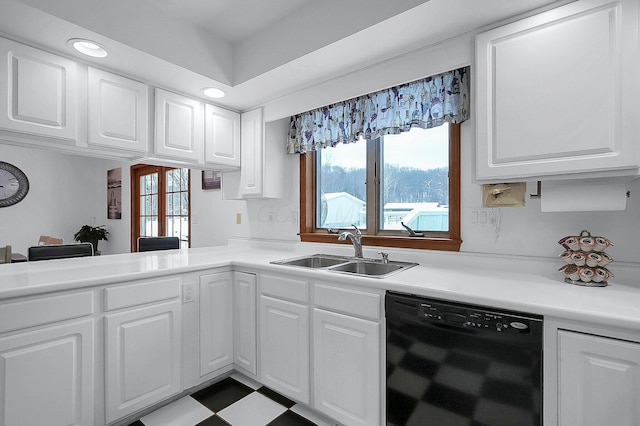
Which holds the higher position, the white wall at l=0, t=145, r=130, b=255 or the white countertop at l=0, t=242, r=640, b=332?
the white wall at l=0, t=145, r=130, b=255

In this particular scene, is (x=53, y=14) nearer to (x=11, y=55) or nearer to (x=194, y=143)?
(x=11, y=55)

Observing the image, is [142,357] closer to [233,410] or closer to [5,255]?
[233,410]

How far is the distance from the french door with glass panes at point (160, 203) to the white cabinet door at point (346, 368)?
2.72 metres

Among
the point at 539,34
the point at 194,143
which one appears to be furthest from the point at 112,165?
the point at 539,34

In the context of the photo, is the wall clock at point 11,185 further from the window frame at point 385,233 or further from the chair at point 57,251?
the window frame at point 385,233

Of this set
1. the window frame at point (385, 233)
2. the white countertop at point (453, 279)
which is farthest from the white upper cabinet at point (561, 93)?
the white countertop at point (453, 279)

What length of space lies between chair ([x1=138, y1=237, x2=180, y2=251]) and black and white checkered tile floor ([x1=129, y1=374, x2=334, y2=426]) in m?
1.46

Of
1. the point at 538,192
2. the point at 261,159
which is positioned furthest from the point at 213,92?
the point at 538,192

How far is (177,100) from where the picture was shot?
240 centimetres

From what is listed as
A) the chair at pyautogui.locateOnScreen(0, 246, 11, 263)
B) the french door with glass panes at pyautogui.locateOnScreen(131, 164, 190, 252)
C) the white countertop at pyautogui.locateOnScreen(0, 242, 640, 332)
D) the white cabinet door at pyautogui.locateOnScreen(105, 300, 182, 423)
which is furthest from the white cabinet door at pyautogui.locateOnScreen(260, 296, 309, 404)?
the chair at pyautogui.locateOnScreen(0, 246, 11, 263)

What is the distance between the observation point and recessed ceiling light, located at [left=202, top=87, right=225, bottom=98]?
2408mm

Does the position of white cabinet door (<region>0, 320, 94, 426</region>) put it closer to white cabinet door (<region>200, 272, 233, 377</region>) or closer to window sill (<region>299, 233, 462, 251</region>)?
white cabinet door (<region>200, 272, 233, 377</region>)

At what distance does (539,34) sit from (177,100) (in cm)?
231

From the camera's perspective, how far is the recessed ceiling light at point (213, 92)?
7.90ft
